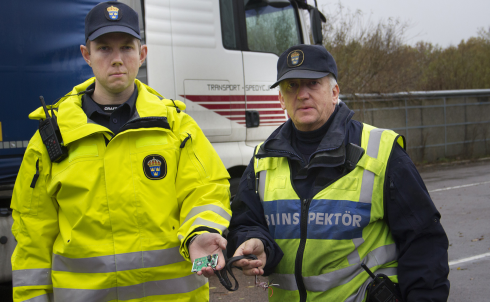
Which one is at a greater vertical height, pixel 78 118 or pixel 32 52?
pixel 32 52

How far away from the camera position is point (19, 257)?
6.27 ft

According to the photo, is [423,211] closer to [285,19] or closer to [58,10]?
[58,10]

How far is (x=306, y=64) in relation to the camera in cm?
207

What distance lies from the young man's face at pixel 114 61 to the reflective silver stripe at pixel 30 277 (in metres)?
0.82

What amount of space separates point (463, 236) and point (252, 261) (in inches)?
190

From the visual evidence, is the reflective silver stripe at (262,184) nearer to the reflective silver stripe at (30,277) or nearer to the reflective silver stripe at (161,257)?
the reflective silver stripe at (161,257)

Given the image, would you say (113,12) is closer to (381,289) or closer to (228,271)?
(228,271)

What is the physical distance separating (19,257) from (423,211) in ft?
5.49

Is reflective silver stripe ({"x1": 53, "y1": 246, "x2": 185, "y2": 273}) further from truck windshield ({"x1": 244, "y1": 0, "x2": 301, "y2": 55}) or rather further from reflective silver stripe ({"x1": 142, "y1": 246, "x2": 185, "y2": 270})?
truck windshield ({"x1": 244, "y1": 0, "x2": 301, "y2": 55})

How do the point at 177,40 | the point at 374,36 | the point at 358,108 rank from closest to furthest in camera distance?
the point at 177,40 → the point at 358,108 → the point at 374,36

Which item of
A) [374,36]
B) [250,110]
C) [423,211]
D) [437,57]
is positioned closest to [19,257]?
[423,211]

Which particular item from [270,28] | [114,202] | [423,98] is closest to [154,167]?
[114,202]

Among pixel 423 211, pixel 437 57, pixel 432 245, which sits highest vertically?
pixel 437 57

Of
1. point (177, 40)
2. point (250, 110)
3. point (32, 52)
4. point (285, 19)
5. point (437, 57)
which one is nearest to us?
point (32, 52)
